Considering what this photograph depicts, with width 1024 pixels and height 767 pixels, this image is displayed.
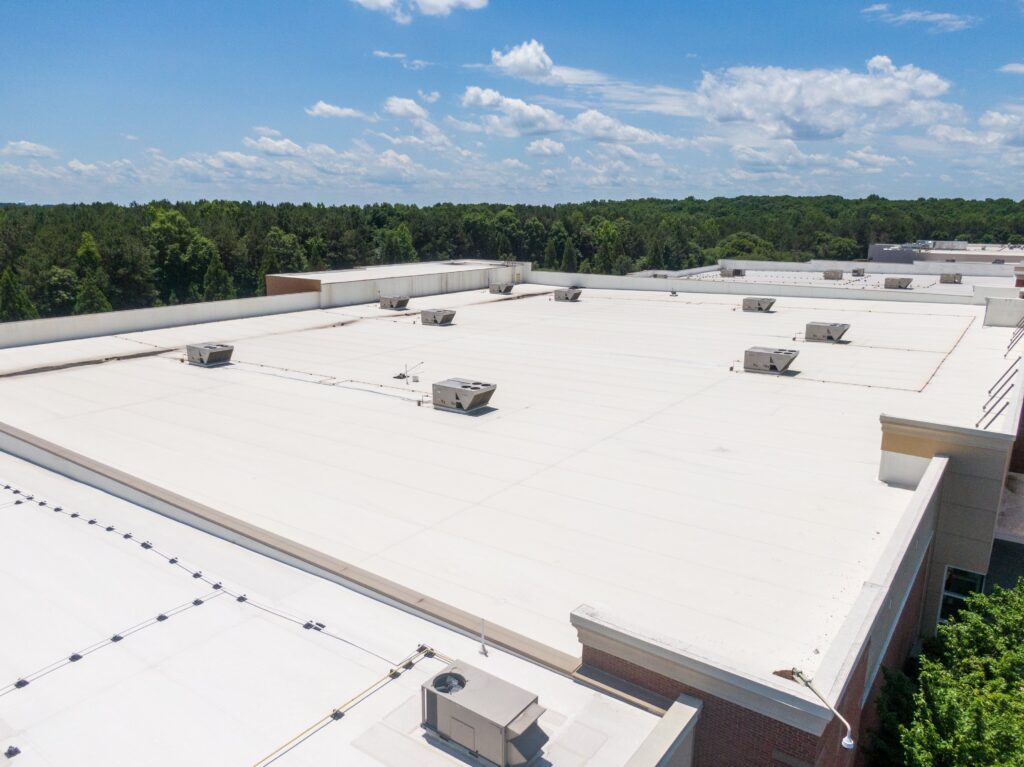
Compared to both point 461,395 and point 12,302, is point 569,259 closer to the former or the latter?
point 12,302

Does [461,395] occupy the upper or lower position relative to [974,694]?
upper

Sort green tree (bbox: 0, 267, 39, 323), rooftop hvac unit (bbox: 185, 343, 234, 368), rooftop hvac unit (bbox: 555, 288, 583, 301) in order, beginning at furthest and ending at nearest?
green tree (bbox: 0, 267, 39, 323)
rooftop hvac unit (bbox: 555, 288, 583, 301)
rooftop hvac unit (bbox: 185, 343, 234, 368)

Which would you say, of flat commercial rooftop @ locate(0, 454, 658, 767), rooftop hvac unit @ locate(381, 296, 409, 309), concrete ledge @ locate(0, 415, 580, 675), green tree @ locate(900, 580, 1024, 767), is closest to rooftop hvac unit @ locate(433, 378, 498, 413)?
concrete ledge @ locate(0, 415, 580, 675)

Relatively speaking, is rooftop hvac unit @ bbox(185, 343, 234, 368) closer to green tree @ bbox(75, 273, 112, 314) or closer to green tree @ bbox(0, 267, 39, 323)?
green tree @ bbox(0, 267, 39, 323)

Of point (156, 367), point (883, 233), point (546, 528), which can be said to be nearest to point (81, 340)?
point (156, 367)

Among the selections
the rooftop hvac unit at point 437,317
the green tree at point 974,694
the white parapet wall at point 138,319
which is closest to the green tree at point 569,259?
the white parapet wall at point 138,319

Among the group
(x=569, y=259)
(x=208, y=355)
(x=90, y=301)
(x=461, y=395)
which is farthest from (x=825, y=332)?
(x=569, y=259)
